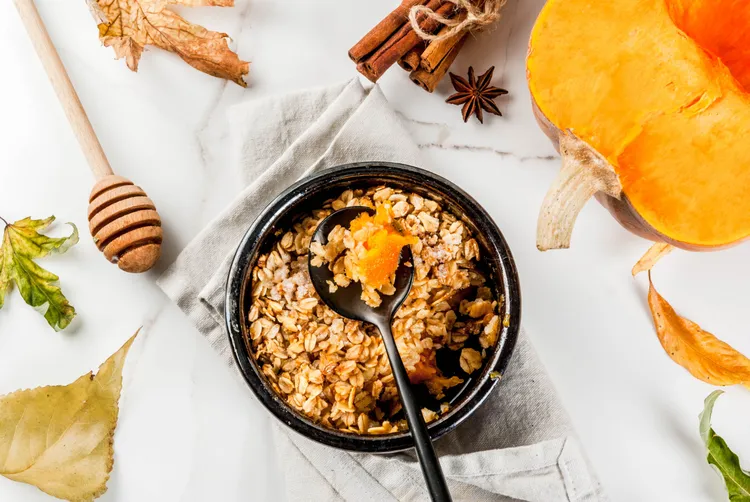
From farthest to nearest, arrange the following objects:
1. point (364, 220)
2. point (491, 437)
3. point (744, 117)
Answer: point (491, 437), point (364, 220), point (744, 117)

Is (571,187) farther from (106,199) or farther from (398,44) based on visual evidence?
(106,199)

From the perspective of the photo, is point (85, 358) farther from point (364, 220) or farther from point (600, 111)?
point (600, 111)

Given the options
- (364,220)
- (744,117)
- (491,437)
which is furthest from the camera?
(491,437)

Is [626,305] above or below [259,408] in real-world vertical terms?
below

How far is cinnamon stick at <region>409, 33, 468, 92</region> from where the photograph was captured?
3.53ft

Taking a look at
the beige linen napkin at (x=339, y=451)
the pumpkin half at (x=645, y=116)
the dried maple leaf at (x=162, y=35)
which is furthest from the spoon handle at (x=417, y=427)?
the dried maple leaf at (x=162, y=35)

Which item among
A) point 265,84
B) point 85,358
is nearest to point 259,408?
point 85,358

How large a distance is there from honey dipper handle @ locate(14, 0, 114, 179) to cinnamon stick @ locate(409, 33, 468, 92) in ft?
1.75

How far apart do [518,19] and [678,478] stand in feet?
2.71

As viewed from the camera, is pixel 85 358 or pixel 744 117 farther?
pixel 85 358

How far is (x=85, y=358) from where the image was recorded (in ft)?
3.68

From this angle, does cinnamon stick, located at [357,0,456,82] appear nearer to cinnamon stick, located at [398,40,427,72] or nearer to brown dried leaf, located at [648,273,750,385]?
cinnamon stick, located at [398,40,427,72]

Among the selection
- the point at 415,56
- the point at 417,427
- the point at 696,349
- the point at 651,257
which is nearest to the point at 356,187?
the point at 415,56

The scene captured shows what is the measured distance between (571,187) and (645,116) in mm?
123
